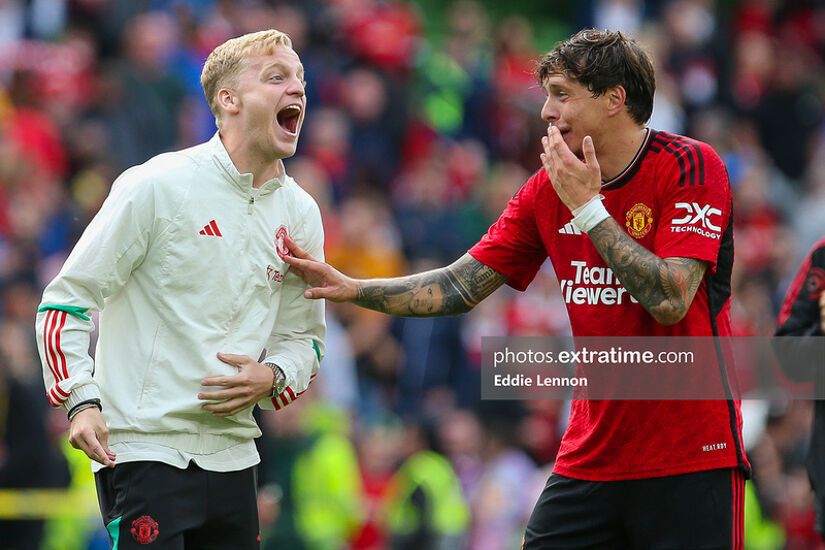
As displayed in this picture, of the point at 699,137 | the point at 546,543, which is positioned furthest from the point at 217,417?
the point at 699,137

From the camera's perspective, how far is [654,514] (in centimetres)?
500

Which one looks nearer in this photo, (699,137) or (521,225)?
(521,225)

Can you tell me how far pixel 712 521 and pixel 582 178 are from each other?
1.44 metres

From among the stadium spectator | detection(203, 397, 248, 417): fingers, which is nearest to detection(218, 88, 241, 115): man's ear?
detection(203, 397, 248, 417): fingers

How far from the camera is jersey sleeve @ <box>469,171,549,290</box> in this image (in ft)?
18.1

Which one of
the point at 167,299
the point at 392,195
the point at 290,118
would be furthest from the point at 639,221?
the point at 392,195

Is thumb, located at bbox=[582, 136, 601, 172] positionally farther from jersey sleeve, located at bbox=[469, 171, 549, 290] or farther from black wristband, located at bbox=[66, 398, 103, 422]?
black wristband, located at bbox=[66, 398, 103, 422]

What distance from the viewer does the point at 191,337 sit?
4980 millimetres

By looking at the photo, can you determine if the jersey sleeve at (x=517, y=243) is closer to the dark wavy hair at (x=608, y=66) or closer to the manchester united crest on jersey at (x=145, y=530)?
the dark wavy hair at (x=608, y=66)

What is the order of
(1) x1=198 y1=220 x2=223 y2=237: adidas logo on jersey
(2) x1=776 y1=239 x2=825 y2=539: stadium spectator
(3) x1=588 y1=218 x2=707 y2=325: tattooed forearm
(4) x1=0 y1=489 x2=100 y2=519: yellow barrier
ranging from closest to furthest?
(3) x1=588 y1=218 x2=707 y2=325: tattooed forearm, (1) x1=198 y1=220 x2=223 y2=237: adidas logo on jersey, (2) x1=776 y1=239 x2=825 y2=539: stadium spectator, (4) x1=0 y1=489 x2=100 y2=519: yellow barrier

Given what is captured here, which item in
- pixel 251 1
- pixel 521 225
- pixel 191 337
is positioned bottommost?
pixel 191 337

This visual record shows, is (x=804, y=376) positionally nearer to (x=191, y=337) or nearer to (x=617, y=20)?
(x=191, y=337)

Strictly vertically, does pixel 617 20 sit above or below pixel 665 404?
above

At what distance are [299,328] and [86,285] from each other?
3.27 feet
